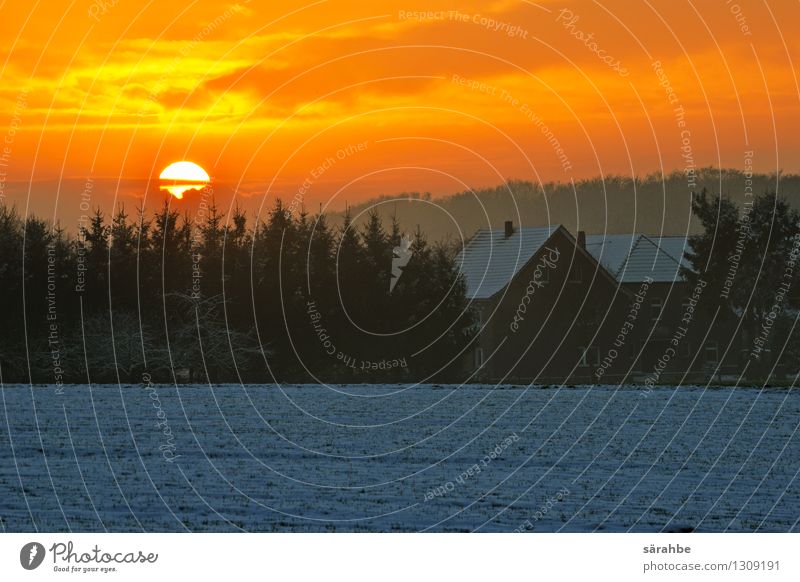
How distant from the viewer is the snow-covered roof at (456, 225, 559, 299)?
2744 inches

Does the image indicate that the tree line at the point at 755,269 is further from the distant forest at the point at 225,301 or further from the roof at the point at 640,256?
the distant forest at the point at 225,301

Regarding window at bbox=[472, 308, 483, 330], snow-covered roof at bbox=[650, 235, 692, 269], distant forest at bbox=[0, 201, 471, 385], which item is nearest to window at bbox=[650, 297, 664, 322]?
snow-covered roof at bbox=[650, 235, 692, 269]

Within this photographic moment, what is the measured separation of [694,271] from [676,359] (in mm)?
5458

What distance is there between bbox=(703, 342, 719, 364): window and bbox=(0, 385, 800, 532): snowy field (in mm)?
39562

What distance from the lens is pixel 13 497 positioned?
17.6m

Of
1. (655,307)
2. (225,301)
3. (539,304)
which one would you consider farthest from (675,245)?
(225,301)

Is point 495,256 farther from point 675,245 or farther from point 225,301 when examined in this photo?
point 225,301

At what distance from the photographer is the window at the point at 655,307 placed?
78562 mm

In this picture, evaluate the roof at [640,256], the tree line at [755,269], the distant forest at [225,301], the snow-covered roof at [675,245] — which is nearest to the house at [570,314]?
the roof at [640,256]

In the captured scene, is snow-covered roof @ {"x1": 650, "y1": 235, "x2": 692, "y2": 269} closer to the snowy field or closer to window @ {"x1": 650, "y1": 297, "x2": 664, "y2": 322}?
window @ {"x1": 650, "y1": 297, "x2": 664, "y2": 322}

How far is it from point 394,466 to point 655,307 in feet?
194

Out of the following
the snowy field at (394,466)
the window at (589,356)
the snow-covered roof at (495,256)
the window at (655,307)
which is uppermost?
the snow-covered roof at (495,256)

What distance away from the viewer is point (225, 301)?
59969 millimetres

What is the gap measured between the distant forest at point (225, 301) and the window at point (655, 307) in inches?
799
